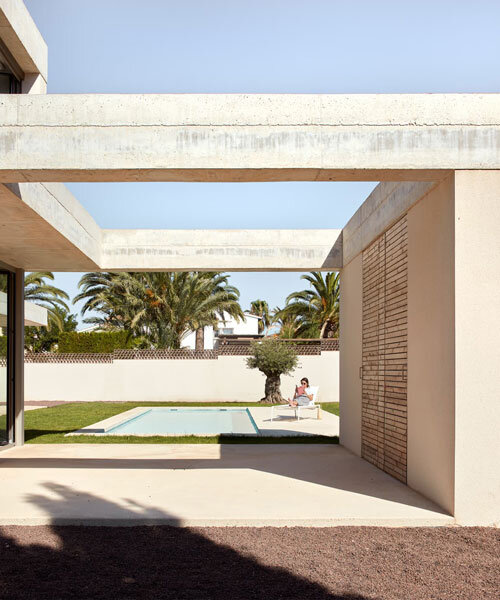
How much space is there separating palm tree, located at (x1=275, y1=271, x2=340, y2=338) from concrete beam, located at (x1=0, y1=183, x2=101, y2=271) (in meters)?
19.2

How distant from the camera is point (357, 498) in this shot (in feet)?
20.1

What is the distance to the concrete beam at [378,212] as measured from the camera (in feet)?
22.2

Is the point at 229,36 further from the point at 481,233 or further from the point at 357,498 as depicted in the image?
the point at 357,498

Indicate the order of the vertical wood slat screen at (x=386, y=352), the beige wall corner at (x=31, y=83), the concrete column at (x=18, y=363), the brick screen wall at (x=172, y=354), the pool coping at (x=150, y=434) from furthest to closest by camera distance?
the brick screen wall at (x=172, y=354), the pool coping at (x=150, y=434), the concrete column at (x=18, y=363), the beige wall corner at (x=31, y=83), the vertical wood slat screen at (x=386, y=352)

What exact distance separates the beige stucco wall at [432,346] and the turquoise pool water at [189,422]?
726cm

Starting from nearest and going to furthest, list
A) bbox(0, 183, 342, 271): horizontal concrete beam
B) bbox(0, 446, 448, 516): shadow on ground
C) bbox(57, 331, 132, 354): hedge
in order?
1. bbox(0, 446, 448, 516): shadow on ground
2. bbox(0, 183, 342, 271): horizontal concrete beam
3. bbox(57, 331, 132, 354): hedge

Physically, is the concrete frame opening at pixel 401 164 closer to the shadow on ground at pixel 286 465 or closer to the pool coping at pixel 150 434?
the shadow on ground at pixel 286 465

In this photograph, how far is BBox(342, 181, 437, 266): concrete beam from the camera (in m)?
6.77

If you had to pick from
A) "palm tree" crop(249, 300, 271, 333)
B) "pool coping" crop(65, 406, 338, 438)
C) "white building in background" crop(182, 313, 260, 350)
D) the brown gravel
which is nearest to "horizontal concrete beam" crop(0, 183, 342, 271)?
"pool coping" crop(65, 406, 338, 438)

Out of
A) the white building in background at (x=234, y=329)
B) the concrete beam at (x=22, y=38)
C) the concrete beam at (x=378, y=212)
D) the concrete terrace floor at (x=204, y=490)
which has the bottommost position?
the concrete terrace floor at (x=204, y=490)

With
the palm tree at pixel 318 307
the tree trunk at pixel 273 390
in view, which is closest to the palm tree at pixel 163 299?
the palm tree at pixel 318 307


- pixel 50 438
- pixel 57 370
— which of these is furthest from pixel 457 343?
pixel 57 370

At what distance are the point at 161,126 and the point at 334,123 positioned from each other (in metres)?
1.58

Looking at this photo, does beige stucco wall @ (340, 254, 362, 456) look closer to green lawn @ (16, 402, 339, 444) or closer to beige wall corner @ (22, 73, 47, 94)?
green lawn @ (16, 402, 339, 444)
